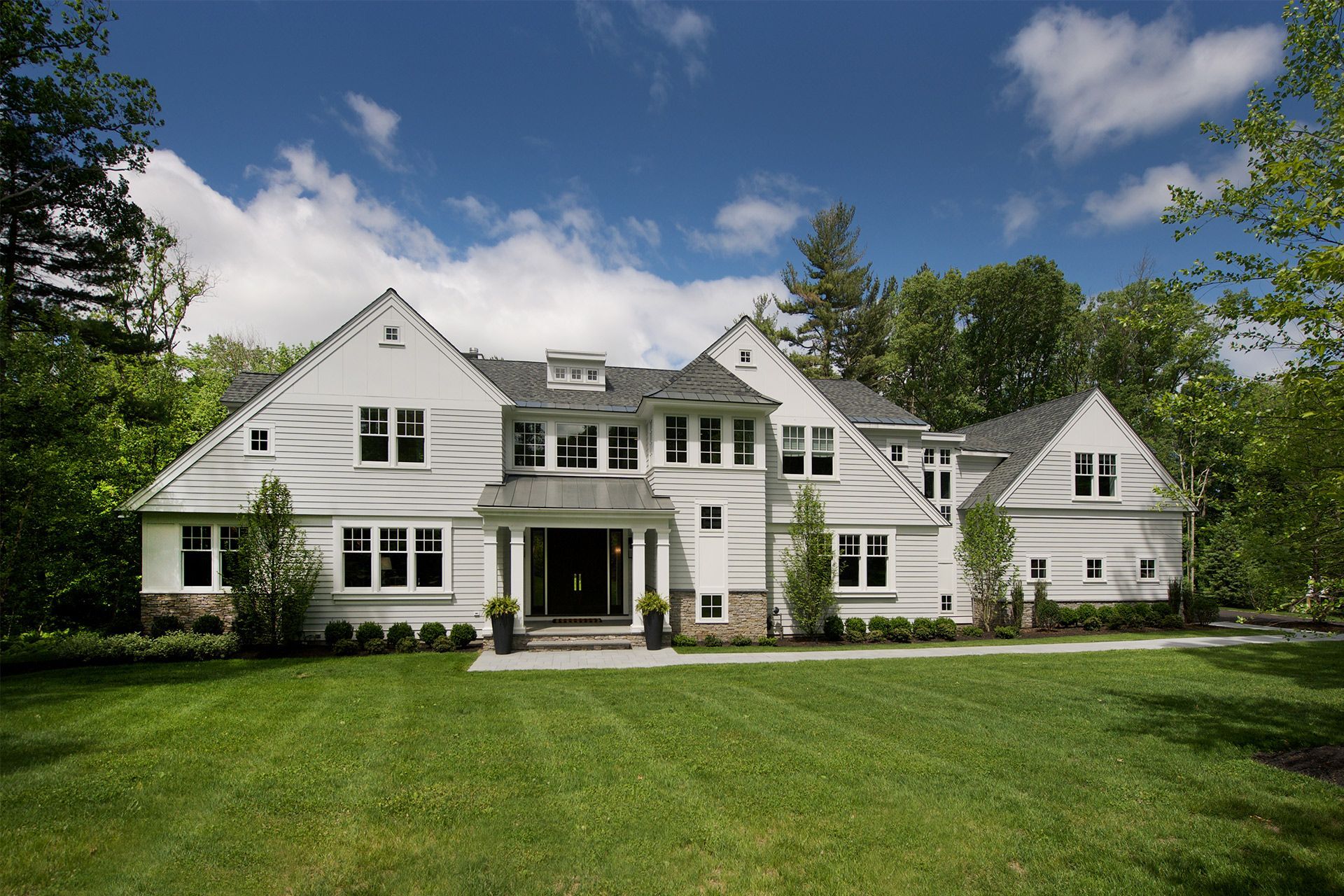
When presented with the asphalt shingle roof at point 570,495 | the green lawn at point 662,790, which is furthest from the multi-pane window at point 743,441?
the green lawn at point 662,790

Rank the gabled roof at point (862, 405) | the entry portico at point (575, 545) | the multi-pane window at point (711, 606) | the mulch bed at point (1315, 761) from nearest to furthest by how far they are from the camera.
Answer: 1. the mulch bed at point (1315, 761)
2. the entry portico at point (575, 545)
3. the multi-pane window at point (711, 606)
4. the gabled roof at point (862, 405)

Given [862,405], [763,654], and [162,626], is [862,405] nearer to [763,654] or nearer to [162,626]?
[763,654]

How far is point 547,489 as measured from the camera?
16.7 meters

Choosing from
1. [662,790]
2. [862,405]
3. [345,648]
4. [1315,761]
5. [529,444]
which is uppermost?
[862,405]

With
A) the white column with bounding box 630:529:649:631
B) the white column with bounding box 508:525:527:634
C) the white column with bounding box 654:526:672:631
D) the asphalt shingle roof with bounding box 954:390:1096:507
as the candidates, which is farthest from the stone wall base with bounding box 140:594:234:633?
the asphalt shingle roof with bounding box 954:390:1096:507

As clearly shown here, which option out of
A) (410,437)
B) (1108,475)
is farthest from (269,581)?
(1108,475)

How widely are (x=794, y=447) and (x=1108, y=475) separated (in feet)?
39.8

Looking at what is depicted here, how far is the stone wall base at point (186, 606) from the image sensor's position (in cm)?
1491

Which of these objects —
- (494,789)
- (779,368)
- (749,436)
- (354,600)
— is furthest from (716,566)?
→ (494,789)

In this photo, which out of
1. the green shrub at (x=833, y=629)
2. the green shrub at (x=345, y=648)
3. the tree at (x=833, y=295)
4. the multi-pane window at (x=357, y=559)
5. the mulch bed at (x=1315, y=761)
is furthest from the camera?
the tree at (x=833, y=295)

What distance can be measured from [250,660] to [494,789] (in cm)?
1055

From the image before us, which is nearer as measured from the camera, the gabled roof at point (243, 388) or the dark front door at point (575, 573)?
the gabled roof at point (243, 388)

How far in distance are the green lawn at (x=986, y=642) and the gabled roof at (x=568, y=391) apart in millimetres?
7203

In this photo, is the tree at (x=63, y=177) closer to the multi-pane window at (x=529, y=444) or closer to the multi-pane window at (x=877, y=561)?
the multi-pane window at (x=529, y=444)
